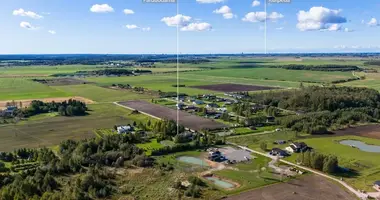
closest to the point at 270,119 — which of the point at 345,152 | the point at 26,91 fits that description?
the point at 345,152

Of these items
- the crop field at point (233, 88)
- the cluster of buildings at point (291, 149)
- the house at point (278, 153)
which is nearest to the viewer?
the house at point (278, 153)

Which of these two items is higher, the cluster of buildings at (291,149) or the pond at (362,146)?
the cluster of buildings at (291,149)

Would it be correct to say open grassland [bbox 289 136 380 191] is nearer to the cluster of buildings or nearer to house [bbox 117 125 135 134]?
the cluster of buildings

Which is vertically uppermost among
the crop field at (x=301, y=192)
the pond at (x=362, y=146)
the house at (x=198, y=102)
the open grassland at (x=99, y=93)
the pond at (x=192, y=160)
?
the open grassland at (x=99, y=93)

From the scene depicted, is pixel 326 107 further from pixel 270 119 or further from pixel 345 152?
pixel 345 152

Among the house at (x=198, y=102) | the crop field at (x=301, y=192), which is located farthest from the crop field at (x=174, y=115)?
the crop field at (x=301, y=192)

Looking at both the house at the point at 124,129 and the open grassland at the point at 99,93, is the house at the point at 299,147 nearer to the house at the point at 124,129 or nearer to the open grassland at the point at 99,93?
the house at the point at 124,129
